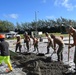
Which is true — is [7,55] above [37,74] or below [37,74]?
above

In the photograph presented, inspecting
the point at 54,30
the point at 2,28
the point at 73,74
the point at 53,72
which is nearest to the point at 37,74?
the point at 53,72

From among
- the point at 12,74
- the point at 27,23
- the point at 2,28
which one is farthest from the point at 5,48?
the point at 27,23

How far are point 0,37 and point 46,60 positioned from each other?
4.10 m

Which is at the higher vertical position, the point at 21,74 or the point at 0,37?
the point at 0,37

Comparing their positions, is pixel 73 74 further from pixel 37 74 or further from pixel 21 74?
pixel 21 74

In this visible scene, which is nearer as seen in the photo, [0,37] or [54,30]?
[0,37]

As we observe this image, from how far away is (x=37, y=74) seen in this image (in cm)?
954

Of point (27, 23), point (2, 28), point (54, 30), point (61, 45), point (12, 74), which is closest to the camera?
point (12, 74)

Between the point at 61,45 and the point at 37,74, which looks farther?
the point at 61,45

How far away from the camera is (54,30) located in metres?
101

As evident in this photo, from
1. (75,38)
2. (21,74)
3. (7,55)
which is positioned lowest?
(21,74)

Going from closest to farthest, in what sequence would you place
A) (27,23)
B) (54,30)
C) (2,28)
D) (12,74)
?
(12,74)
(54,30)
(2,28)
(27,23)

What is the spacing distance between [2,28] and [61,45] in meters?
108

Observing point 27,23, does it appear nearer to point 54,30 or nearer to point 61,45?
point 54,30
